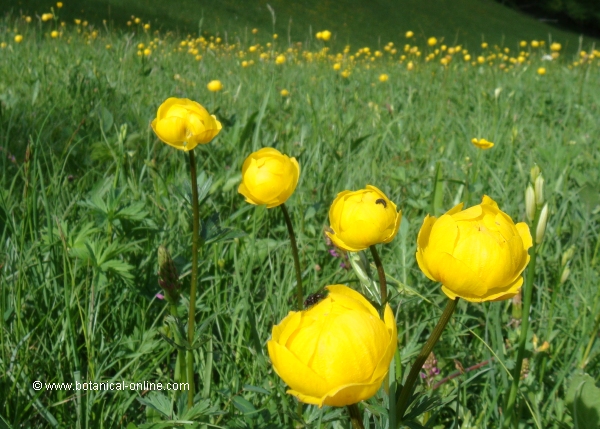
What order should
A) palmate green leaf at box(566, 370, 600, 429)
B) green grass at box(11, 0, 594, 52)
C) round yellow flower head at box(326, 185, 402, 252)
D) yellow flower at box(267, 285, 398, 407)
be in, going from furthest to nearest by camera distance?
green grass at box(11, 0, 594, 52) < palmate green leaf at box(566, 370, 600, 429) < round yellow flower head at box(326, 185, 402, 252) < yellow flower at box(267, 285, 398, 407)

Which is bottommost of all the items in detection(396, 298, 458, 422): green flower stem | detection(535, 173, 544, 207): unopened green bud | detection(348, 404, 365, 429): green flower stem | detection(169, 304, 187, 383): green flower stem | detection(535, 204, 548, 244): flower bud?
detection(169, 304, 187, 383): green flower stem

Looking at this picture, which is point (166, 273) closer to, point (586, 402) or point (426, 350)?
point (426, 350)

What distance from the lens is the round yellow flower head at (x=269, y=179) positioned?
0.95 meters

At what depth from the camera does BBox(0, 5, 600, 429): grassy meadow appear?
983mm

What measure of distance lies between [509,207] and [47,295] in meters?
1.42

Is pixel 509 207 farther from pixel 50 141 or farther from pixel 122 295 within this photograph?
pixel 50 141

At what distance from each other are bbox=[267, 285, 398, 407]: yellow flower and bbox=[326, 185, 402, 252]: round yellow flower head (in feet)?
0.86

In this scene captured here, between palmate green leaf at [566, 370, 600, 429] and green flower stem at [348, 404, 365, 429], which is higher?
green flower stem at [348, 404, 365, 429]

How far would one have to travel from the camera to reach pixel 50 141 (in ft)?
6.64

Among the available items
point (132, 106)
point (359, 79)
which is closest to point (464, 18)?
point (359, 79)

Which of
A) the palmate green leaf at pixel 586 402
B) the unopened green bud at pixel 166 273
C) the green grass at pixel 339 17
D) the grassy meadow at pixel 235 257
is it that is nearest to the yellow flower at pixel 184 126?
the grassy meadow at pixel 235 257

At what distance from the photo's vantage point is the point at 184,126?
1.05 metres

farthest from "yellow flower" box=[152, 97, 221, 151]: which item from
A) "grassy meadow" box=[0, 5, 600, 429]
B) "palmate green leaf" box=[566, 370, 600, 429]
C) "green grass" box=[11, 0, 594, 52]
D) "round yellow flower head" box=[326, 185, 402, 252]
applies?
"green grass" box=[11, 0, 594, 52]

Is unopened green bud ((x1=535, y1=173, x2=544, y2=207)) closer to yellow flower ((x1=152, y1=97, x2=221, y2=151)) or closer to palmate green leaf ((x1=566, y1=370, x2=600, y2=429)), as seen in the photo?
palmate green leaf ((x1=566, y1=370, x2=600, y2=429))
